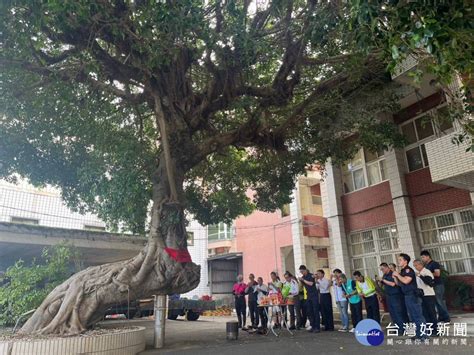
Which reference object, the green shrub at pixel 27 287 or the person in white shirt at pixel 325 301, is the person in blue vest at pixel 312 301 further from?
the green shrub at pixel 27 287

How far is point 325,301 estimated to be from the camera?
10.1 metres

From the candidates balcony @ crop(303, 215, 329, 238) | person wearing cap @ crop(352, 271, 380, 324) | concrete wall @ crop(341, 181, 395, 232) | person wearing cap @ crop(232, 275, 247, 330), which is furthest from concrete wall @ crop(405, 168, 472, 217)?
balcony @ crop(303, 215, 329, 238)

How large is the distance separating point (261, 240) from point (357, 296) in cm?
1485

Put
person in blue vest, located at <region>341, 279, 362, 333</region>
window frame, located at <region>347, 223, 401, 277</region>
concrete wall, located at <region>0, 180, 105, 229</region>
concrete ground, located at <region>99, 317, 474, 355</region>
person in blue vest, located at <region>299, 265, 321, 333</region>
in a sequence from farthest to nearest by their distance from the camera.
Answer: concrete wall, located at <region>0, 180, 105, 229</region>
window frame, located at <region>347, 223, 401, 277</region>
person in blue vest, located at <region>299, 265, 321, 333</region>
person in blue vest, located at <region>341, 279, 362, 333</region>
concrete ground, located at <region>99, 317, 474, 355</region>

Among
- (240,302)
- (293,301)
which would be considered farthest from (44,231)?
(293,301)

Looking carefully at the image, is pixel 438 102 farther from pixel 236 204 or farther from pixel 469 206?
pixel 236 204

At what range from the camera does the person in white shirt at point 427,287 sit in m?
7.80

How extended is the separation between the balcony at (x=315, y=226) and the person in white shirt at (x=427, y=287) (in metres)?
11.4

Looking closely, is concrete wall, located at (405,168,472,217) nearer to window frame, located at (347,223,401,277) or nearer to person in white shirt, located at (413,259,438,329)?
window frame, located at (347,223,401,277)

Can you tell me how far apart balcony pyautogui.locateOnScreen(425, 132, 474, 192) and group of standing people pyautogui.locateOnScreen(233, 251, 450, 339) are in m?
2.15

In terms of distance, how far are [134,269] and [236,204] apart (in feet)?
20.2

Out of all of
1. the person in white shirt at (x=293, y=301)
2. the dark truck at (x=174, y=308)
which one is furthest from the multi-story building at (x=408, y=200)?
the dark truck at (x=174, y=308)

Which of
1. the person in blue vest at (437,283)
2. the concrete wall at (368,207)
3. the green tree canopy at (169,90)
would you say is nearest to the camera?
the green tree canopy at (169,90)

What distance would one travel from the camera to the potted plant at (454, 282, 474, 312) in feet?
36.5
